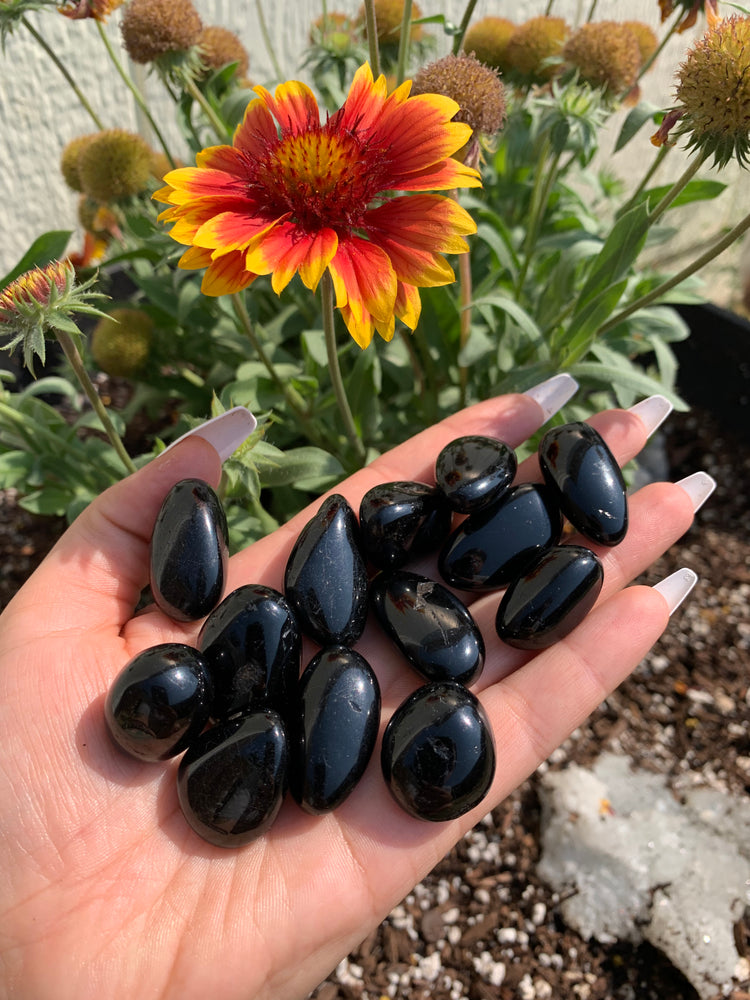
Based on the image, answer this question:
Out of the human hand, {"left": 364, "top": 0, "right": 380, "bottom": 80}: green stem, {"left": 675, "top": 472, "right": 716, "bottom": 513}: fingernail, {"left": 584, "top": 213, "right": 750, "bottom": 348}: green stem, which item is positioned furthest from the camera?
{"left": 675, "top": 472, "right": 716, "bottom": 513}: fingernail

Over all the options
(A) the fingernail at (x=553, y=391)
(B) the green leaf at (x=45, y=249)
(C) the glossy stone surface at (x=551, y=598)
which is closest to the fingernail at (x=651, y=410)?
(A) the fingernail at (x=553, y=391)

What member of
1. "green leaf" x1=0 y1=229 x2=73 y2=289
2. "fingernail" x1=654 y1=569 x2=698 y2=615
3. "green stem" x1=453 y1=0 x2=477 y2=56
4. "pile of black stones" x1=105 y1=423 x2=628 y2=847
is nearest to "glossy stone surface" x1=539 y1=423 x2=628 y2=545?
"pile of black stones" x1=105 y1=423 x2=628 y2=847

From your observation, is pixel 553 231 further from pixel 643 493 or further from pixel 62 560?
pixel 62 560

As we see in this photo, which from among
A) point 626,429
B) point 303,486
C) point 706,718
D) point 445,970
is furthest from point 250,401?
point 706,718

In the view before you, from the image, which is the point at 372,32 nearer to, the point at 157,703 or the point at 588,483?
the point at 588,483

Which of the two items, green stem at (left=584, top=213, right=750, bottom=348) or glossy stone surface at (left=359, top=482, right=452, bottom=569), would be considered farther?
glossy stone surface at (left=359, top=482, right=452, bottom=569)

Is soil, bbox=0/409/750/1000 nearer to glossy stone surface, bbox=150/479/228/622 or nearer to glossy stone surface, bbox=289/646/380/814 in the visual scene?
glossy stone surface, bbox=289/646/380/814

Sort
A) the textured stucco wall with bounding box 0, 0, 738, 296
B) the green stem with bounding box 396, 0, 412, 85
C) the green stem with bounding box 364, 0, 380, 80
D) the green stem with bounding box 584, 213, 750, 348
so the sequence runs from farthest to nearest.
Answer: the textured stucco wall with bounding box 0, 0, 738, 296
the green stem with bounding box 396, 0, 412, 85
the green stem with bounding box 364, 0, 380, 80
the green stem with bounding box 584, 213, 750, 348
